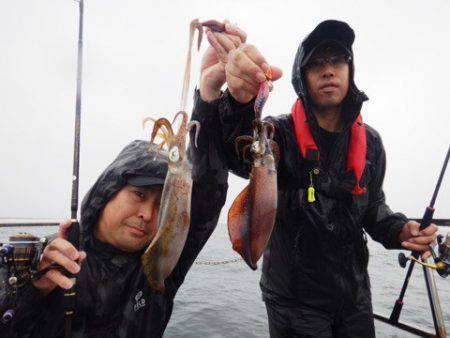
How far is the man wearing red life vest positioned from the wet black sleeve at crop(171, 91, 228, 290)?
84 centimetres

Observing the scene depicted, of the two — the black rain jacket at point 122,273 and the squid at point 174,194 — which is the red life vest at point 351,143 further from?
the squid at point 174,194

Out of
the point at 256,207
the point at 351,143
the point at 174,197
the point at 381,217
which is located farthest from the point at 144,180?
the point at 381,217

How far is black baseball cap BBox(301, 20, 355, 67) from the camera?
3543 mm

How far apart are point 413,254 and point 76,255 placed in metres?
3.59

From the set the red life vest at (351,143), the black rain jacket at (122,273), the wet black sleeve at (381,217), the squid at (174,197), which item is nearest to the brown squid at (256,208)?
the squid at (174,197)

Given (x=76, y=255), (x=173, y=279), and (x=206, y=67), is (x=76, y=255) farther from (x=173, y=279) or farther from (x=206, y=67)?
(x=206, y=67)

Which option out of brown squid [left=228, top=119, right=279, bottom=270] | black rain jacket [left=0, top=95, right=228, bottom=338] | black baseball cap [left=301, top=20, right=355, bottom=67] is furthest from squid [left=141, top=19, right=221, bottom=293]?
black baseball cap [left=301, top=20, right=355, bottom=67]

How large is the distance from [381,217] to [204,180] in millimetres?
2378

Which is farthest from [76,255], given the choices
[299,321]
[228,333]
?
[228,333]

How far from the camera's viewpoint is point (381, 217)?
3.70m

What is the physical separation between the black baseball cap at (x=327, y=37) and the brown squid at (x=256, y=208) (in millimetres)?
2195

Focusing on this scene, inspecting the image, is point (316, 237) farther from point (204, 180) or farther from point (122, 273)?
point (122, 273)

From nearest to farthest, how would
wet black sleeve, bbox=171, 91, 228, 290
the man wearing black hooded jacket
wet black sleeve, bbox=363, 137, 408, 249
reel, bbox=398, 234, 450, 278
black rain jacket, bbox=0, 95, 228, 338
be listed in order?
wet black sleeve, bbox=171, 91, 228, 290
the man wearing black hooded jacket
black rain jacket, bbox=0, 95, 228, 338
reel, bbox=398, 234, 450, 278
wet black sleeve, bbox=363, 137, 408, 249

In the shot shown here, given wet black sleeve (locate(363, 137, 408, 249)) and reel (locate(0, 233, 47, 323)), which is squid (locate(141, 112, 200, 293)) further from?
wet black sleeve (locate(363, 137, 408, 249))
